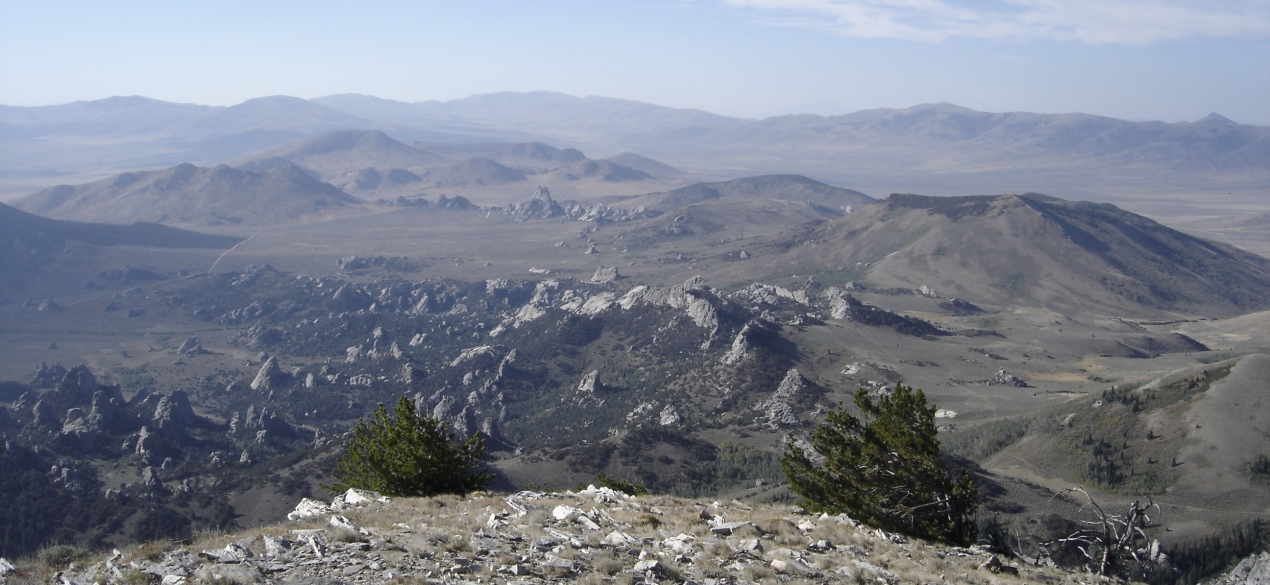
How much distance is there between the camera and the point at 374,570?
802 inches

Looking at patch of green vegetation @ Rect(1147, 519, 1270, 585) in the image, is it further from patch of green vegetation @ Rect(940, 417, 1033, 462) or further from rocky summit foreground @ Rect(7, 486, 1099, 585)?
rocky summit foreground @ Rect(7, 486, 1099, 585)

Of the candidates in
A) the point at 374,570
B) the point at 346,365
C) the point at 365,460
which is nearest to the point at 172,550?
the point at 374,570

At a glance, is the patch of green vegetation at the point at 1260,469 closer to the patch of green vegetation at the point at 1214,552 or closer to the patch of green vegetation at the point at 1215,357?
the patch of green vegetation at the point at 1214,552

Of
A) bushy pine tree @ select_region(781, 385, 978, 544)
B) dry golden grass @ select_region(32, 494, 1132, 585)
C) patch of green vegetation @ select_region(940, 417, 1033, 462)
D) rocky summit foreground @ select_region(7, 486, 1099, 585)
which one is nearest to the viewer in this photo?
rocky summit foreground @ select_region(7, 486, 1099, 585)

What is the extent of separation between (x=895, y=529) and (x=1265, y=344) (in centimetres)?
16263

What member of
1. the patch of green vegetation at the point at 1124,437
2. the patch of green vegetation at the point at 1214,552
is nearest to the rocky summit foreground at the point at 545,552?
the patch of green vegetation at the point at 1214,552

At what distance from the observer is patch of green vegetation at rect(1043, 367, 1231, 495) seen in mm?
74000

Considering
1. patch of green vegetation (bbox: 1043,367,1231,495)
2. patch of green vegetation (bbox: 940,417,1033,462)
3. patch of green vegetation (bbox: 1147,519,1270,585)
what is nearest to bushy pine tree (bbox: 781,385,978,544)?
patch of green vegetation (bbox: 1147,519,1270,585)

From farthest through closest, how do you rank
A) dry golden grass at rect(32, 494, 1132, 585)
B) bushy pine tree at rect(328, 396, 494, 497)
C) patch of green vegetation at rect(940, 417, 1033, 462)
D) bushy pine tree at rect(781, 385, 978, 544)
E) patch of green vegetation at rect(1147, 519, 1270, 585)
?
patch of green vegetation at rect(940, 417, 1033, 462) → patch of green vegetation at rect(1147, 519, 1270, 585) → bushy pine tree at rect(328, 396, 494, 497) → bushy pine tree at rect(781, 385, 978, 544) → dry golden grass at rect(32, 494, 1132, 585)

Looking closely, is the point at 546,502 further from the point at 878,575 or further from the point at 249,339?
the point at 249,339

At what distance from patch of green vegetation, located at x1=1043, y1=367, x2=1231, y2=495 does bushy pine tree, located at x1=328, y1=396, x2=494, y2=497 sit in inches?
2394

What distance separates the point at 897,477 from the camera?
95.1 feet

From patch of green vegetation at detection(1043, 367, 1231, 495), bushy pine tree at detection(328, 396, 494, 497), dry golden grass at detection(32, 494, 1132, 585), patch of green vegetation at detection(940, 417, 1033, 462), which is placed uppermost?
dry golden grass at detection(32, 494, 1132, 585)

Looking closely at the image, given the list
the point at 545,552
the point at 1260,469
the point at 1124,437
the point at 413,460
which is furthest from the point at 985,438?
the point at 545,552
